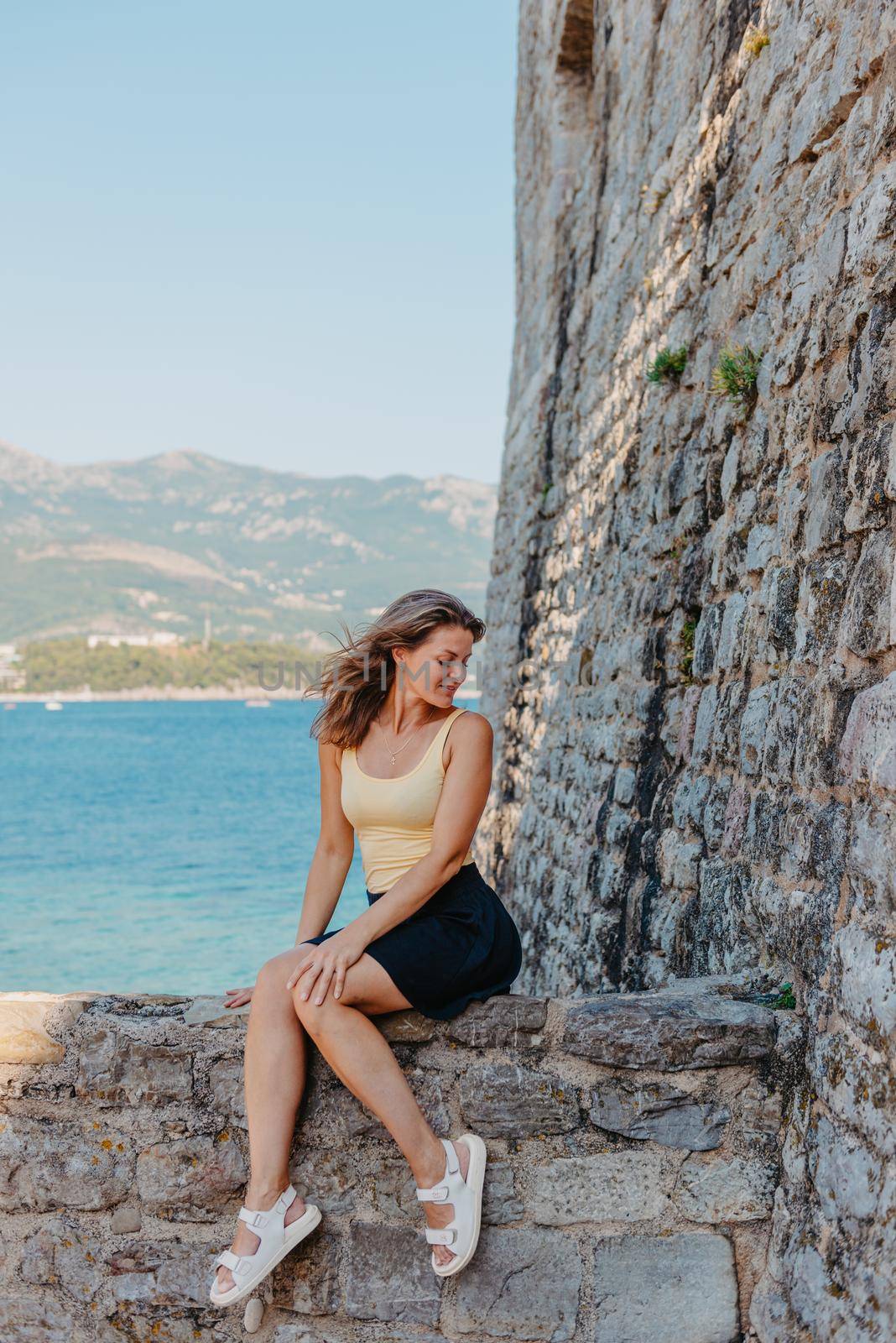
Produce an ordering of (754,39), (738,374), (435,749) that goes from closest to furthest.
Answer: (435,749)
(738,374)
(754,39)

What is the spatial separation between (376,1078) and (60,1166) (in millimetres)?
743

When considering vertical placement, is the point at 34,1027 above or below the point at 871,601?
below

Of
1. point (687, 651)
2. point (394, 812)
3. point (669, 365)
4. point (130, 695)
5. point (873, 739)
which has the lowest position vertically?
point (130, 695)

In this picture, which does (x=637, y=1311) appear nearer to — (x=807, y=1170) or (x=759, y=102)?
(x=807, y=1170)

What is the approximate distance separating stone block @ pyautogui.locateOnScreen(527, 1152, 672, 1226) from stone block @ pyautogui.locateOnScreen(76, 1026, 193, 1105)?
0.78 m

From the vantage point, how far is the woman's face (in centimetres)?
262

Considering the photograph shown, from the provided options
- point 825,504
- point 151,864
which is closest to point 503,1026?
point 825,504

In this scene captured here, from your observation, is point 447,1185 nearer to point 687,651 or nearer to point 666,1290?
point 666,1290

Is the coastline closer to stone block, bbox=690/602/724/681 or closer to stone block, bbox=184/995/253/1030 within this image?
stone block, bbox=690/602/724/681

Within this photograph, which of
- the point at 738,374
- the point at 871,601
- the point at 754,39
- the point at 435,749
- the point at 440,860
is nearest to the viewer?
the point at 871,601

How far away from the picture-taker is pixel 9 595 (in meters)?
146

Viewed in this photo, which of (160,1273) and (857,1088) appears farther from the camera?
(160,1273)

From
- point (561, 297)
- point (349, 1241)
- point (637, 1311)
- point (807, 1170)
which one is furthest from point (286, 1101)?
point (561, 297)

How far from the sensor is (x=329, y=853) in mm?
2715
